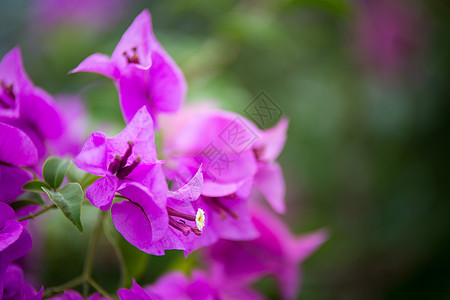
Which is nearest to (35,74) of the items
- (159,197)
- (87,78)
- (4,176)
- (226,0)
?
(87,78)

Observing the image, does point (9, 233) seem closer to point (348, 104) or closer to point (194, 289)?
point (194, 289)

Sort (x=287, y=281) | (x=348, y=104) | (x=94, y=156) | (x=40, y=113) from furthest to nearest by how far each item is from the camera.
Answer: (x=348, y=104) < (x=287, y=281) < (x=40, y=113) < (x=94, y=156)

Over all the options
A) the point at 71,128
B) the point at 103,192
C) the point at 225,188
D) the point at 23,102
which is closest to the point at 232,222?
the point at 225,188

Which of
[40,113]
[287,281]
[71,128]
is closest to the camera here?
[40,113]

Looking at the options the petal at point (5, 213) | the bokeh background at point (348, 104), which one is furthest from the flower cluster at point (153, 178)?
the bokeh background at point (348, 104)

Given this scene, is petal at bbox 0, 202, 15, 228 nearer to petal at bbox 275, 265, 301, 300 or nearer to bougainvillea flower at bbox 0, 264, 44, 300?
bougainvillea flower at bbox 0, 264, 44, 300
